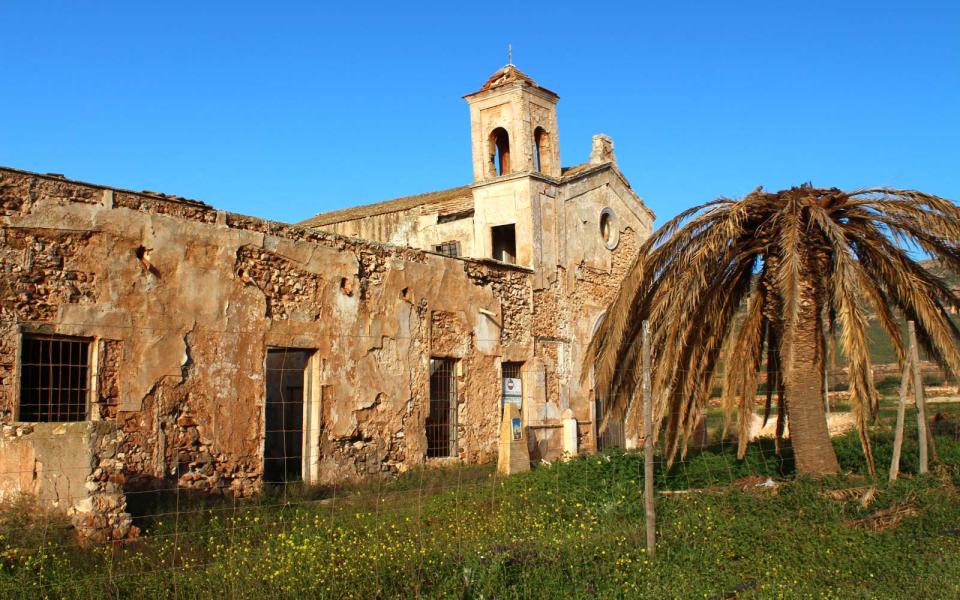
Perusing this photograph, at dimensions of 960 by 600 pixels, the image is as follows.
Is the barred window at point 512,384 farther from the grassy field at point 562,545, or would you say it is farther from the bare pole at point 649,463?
the bare pole at point 649,463

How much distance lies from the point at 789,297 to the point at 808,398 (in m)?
1.52

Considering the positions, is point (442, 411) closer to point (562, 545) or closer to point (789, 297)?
point (789, 297)

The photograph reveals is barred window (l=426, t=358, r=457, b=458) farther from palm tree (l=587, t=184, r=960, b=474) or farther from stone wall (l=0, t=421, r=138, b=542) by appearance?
stone wall (l=0, t=421, r=138, b=542)

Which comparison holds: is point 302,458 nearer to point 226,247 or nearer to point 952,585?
point 226,247

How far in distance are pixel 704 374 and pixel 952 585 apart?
491cm

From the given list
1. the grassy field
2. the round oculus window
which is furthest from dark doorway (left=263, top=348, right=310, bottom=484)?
the round oculus window

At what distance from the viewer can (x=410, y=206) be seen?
22.0 meters

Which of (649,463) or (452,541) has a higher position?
(649,463)

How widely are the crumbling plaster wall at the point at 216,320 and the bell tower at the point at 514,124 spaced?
4194 millimetres

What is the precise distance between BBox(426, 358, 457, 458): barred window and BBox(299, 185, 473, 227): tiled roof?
501 cm

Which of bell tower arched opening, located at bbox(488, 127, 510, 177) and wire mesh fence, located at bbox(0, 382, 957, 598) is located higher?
bell tower arched opening, located at bbox(488, 127, 510, 177)

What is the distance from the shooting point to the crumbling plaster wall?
1097 centimetres

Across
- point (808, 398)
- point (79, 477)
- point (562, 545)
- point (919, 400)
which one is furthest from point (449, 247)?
point (562, 545)

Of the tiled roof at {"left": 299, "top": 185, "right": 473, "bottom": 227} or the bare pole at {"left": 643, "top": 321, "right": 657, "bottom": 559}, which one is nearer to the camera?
the bare pole at {"left": 643, "top": 321, "right": 657, "bottom": 559}
